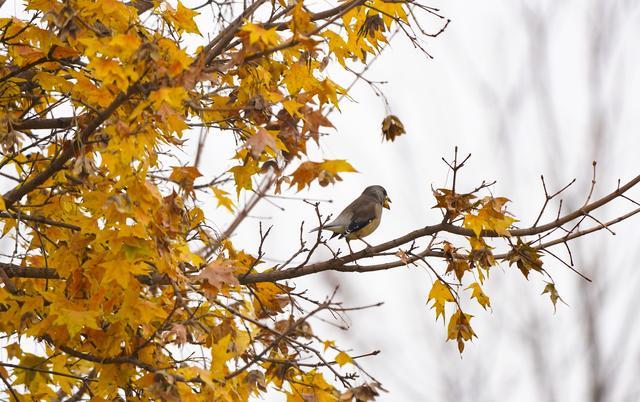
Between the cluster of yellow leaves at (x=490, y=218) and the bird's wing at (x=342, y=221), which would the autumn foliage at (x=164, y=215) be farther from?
the bird's wing at (x=342, y=221)

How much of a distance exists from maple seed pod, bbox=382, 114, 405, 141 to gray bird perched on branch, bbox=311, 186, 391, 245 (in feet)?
6.18

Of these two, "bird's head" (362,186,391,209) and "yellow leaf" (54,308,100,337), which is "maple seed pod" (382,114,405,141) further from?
"bird's head" (362,186,391,209)

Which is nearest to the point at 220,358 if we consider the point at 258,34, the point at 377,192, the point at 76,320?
the point at 76,320

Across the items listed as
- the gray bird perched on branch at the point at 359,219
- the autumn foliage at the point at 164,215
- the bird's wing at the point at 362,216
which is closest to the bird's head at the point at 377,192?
the gray bird perched on branch at the point at 359,219

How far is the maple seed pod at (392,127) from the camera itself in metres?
3.62

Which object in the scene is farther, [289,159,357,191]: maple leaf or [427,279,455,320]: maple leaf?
[427,279,455,320]: maple leaf

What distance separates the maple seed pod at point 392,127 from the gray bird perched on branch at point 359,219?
1882 millimetres

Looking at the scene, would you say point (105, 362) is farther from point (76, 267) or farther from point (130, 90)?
point (130, 90)

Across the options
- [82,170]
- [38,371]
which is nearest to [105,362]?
[38,371]

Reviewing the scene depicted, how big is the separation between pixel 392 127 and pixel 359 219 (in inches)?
89.5

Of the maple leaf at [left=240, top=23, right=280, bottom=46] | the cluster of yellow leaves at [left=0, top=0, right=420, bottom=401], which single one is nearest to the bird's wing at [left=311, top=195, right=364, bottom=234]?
the cluster of yellow leaves at [left=0, top=0, right=420, bottom=401]

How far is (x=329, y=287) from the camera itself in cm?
567

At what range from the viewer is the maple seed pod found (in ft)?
11.9

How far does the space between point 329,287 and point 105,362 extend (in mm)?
2413
